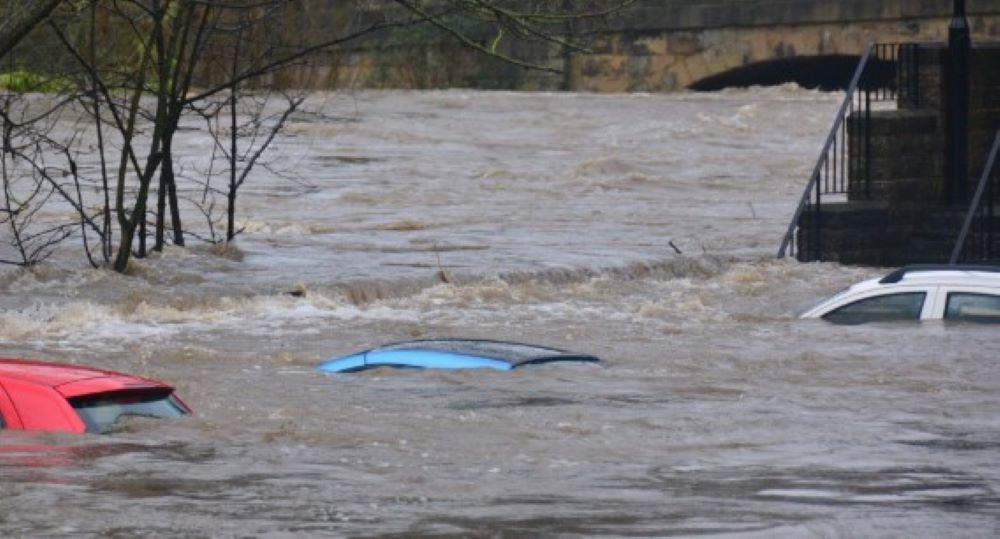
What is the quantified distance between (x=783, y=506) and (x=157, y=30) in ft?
37.9

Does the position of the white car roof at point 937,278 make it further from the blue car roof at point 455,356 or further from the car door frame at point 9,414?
the car door frame at point 9,414

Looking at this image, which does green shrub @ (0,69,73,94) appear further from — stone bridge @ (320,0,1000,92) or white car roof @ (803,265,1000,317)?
stone bridge @ (320,0,1000,92)

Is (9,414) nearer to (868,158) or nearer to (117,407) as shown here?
(117,407)

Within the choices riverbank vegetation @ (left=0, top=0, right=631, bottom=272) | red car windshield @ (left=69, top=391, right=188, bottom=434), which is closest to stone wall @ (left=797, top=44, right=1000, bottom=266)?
riverbank vegetation @ (left=0, top=0, right=631, bottom=272)

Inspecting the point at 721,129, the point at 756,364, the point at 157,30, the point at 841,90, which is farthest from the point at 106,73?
the point at 841,90

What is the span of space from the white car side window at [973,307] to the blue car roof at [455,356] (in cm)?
280

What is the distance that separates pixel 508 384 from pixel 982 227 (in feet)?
33.1

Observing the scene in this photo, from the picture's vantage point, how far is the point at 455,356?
1323 centimetres

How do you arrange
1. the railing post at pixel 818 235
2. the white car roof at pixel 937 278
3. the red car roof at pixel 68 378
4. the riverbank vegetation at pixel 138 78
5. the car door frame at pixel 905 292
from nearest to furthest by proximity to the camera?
the red car roof at pixel 68 378, the car door frame at pixel 905 292, the white car roof at pixel 937 278, the riverbank vegetation at pixel 138 78, the railing post at pixel 818 235

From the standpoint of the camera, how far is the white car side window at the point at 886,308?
586 inches

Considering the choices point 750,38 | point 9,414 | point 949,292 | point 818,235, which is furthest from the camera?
point 750,38

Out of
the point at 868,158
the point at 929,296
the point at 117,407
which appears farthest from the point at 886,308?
the point at 868,158

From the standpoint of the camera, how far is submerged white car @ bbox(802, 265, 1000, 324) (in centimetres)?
1476

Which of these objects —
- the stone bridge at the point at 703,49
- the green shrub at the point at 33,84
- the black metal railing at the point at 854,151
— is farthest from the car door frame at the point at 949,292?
the stone bridge at the point at 703,49
